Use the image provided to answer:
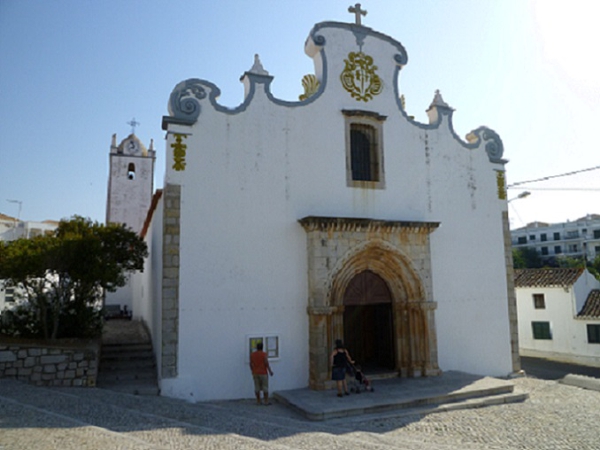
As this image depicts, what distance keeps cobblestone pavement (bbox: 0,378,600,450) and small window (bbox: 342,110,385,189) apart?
544cm

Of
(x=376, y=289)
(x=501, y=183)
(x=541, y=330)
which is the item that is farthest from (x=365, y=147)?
(x=541, y=330)

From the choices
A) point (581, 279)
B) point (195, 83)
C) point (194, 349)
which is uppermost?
point (195, 83)

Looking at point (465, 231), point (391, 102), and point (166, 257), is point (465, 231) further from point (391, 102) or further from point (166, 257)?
point (166, 257)

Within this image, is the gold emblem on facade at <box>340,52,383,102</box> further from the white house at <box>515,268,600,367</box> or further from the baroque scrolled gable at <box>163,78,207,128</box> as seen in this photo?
the white house at <box>515,268,600,367</box>

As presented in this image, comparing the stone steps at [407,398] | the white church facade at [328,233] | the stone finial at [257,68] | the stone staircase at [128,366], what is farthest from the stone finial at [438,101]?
the stone staircase at [128,366]

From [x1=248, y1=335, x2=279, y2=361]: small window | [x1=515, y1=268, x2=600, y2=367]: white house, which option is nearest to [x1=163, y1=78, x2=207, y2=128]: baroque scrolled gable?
[x1=248, y1=335, x2=279, y2=361]: small window

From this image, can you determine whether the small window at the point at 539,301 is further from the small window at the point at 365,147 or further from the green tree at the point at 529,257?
the green tree at the point at 529,257

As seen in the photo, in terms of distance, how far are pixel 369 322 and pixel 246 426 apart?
18.8 ft

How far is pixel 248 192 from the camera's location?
959 cm

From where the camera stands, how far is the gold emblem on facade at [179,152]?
9164mm

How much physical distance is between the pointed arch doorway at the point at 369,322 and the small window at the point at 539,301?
13.4 m

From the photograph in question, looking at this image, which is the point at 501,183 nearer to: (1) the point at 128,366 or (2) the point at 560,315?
(1) the point at 128,366

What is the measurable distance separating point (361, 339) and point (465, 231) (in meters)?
3.88

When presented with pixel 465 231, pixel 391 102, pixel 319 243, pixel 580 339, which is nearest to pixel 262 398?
pixel 319 243
